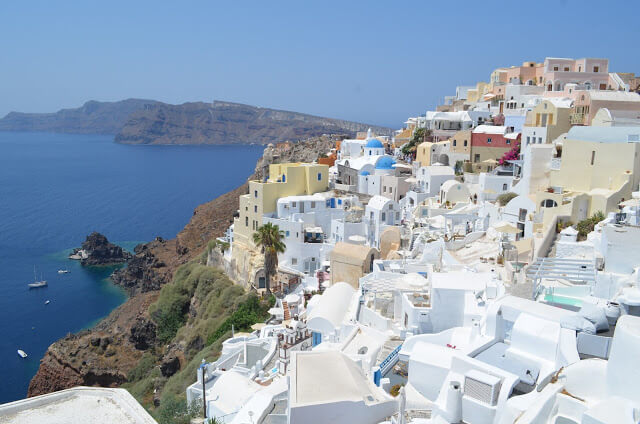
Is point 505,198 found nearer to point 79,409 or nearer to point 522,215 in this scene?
point 522,215

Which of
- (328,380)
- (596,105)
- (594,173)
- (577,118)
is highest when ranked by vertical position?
(596,105)

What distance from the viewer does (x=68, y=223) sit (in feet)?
292

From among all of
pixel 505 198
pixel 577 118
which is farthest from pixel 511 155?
pixel 505 198

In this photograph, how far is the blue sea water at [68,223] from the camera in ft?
161

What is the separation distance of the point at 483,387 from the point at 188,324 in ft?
110

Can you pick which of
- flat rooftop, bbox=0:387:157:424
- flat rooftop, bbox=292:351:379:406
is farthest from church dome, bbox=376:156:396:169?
flat rooftop, bbox=0:387:157:424

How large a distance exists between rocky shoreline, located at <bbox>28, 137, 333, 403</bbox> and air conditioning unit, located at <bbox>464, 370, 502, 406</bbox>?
90.3ft

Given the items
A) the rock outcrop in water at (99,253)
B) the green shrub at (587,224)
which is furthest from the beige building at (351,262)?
the rock outcrop in water at (99,253)

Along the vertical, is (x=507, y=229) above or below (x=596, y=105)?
below

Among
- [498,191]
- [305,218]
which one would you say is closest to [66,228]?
[305,218]

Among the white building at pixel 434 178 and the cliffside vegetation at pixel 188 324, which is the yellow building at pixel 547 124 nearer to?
the white building at pixel 434 178

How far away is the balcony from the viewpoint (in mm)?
36078

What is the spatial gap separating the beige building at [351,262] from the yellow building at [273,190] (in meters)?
9.70

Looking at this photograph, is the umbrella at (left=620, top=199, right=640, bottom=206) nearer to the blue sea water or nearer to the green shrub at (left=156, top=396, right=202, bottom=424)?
the green shrub at (left=156, top=396, right=202, bottom=424)
